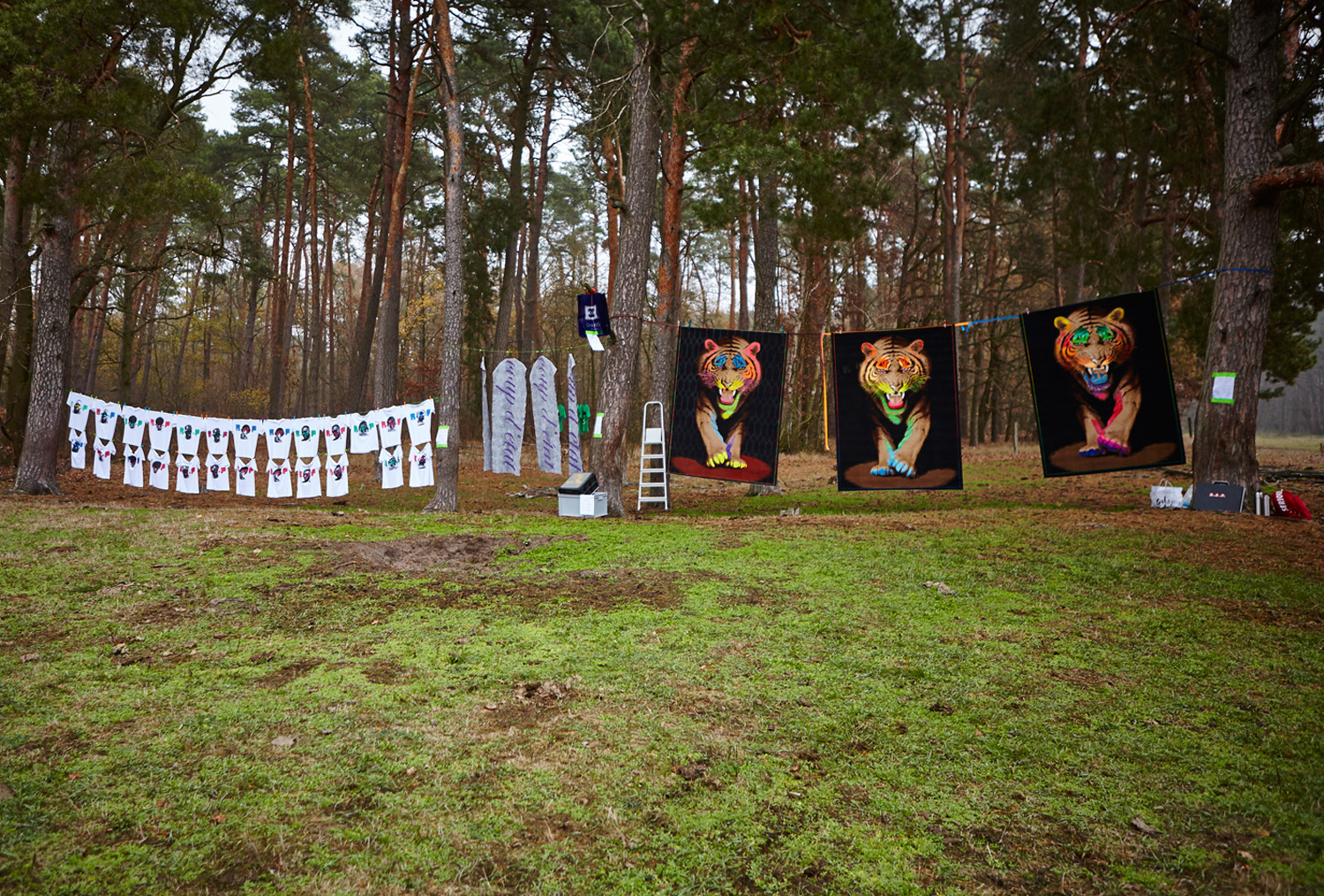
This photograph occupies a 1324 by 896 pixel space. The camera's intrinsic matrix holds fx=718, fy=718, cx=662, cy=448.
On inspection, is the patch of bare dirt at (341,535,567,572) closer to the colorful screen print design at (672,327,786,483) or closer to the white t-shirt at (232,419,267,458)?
the colorful screen print design at (672,327,786,483)

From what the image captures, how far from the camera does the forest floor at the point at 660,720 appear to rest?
2023 mm

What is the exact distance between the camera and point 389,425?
9859mm

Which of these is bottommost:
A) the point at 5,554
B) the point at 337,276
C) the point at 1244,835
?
the point at 1244,835

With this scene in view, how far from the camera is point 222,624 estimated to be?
4027 millimetres

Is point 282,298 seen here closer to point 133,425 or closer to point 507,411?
point 133,425

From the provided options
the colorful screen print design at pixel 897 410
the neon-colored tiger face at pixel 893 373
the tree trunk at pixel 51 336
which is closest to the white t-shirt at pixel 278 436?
the tree trunk at pixel 51 336

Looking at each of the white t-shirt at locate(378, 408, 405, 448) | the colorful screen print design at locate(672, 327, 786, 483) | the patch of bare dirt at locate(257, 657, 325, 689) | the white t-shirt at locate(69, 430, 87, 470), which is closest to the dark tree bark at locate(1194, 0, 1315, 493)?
the colorful screen print design at locate(672, 327, 786, 483)

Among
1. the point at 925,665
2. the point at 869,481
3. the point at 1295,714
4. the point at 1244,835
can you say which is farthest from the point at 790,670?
the point at 869,481

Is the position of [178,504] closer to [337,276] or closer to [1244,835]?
[1244,835]

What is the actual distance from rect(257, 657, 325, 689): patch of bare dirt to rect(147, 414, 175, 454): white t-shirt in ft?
26.6

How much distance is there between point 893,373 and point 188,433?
9383 millimetres

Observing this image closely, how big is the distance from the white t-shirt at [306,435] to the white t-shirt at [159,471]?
2010mm

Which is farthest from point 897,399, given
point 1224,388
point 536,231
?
point 536,231

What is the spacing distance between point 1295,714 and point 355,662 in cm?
405
